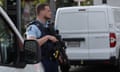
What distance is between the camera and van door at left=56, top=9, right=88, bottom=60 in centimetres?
1152

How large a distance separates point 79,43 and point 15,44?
778 cm

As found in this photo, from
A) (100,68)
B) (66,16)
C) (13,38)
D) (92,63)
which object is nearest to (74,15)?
(66,16)

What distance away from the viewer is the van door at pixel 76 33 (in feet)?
37.8

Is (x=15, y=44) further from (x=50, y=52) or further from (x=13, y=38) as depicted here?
(x=50, y=52)

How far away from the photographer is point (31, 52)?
12.2ft

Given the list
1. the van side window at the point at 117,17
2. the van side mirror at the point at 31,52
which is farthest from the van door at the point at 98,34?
the van side mirror at the point at 31,52

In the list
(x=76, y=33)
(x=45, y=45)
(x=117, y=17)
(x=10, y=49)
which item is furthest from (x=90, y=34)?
(x=10, y=49)

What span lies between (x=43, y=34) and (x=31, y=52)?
190 centimetres

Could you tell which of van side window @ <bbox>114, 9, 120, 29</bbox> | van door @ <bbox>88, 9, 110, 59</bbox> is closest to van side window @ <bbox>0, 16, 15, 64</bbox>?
van door @ <bbox>88, 9, 110, 59</bbox>

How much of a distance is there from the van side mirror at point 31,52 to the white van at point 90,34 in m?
7.71

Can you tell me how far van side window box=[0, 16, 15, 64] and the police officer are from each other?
1665 millimetres

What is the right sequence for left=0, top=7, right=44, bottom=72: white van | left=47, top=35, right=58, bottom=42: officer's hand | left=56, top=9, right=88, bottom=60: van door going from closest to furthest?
left=0, top=7, right=44, bottom=72: white van → left=47, top=35, right=58, bottom=42: officer's hand → left=56, top=9, right=88, bottom=60: van door

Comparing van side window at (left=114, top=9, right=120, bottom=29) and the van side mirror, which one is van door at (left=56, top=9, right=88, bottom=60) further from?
the van side mirror

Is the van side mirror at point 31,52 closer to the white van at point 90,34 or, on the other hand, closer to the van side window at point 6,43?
the van side window at point 6,43
